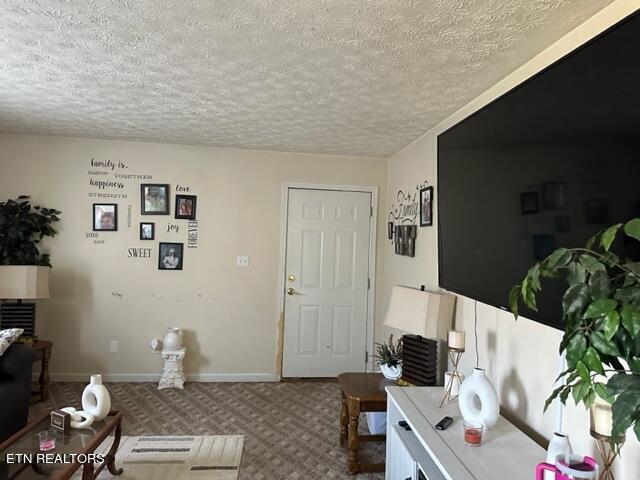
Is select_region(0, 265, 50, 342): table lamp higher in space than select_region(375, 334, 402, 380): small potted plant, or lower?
higher

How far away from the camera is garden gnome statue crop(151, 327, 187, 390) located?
3666 millimetres

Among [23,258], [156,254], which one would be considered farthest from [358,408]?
[23,258]

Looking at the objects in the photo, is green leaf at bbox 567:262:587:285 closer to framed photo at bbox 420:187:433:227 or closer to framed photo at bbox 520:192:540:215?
framed photo at bbox 520:192:540:215

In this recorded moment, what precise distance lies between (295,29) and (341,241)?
2560 millimetres

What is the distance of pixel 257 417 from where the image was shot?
315 cm

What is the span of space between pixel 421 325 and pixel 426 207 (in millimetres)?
973

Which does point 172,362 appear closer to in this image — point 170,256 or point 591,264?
point 170,256

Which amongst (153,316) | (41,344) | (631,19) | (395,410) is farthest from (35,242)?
(631,19)

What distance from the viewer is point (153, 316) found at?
384 centimetres

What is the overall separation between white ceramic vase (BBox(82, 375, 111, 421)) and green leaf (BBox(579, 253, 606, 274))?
2.31 metres

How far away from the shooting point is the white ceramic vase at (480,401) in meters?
1.72

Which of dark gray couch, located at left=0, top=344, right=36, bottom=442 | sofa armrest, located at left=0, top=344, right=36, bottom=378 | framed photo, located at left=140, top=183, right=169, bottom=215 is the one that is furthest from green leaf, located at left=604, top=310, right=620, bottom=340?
framed photo, located at left=140, top=183, right=169, bottom=215

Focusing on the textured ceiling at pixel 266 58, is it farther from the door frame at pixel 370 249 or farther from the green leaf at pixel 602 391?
the green leaf at pixel 602 391

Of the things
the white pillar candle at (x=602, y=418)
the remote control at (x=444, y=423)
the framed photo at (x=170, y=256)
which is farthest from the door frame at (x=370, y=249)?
the white pillar candle at (x=602, y=418)
